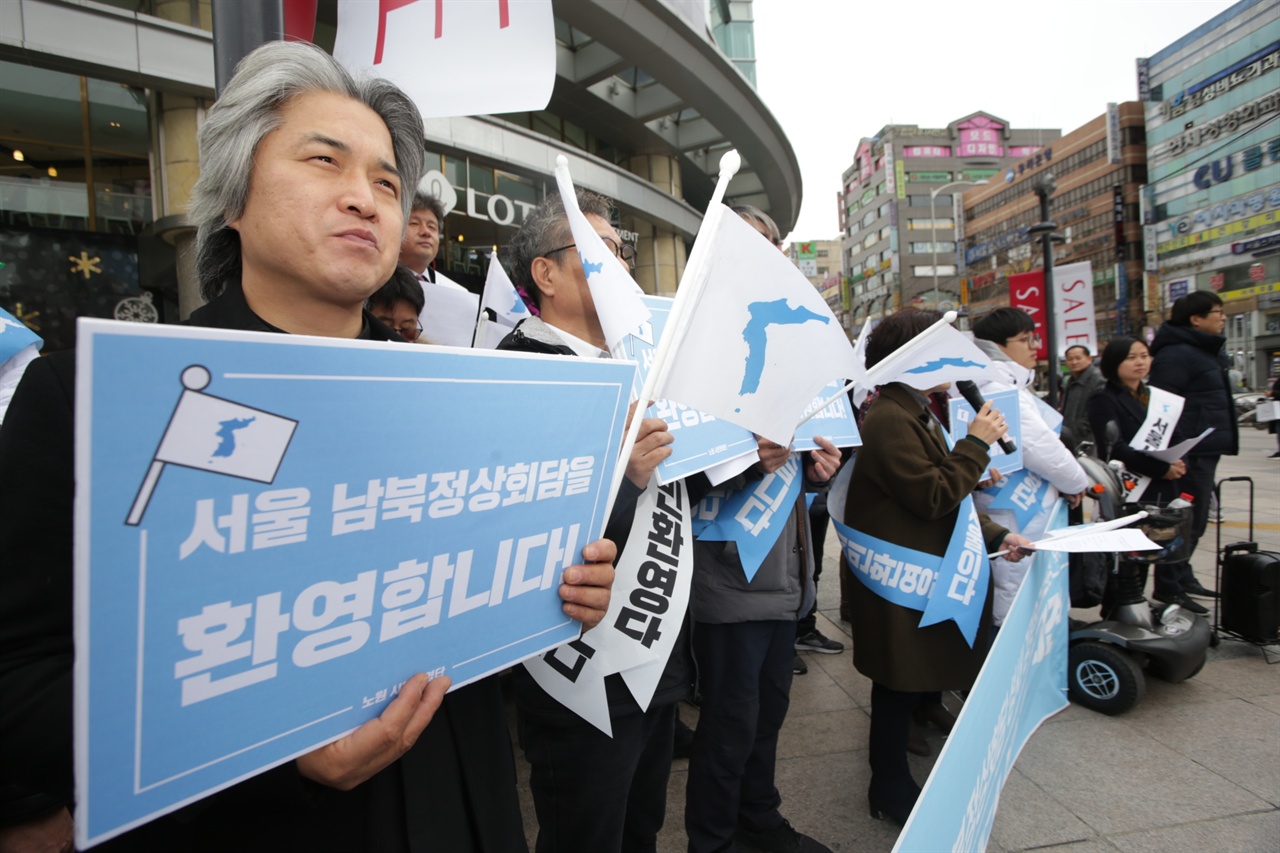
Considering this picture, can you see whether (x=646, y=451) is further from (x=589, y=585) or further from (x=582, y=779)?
(x=582, y=779)

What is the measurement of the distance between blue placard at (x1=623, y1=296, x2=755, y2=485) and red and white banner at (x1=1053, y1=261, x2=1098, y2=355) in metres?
8.20

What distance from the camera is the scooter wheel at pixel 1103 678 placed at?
10.5 feet

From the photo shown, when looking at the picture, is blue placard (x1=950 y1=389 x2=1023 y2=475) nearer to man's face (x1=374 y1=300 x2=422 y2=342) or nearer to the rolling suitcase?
the rolling suitcase

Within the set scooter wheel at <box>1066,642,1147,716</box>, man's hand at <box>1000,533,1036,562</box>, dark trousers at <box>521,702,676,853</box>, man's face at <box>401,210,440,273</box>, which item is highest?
man's face at <box>401,210,440,273</box>

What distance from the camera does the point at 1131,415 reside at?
171 inches

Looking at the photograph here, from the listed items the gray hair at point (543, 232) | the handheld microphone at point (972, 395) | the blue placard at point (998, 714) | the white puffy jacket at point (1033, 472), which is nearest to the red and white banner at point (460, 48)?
the gray hair at point (543, 232)

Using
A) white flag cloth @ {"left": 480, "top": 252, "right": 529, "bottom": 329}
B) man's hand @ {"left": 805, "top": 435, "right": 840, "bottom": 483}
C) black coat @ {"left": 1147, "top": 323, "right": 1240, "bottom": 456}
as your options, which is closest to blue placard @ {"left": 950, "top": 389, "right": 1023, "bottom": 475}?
man's hand @ {"left": 805, "top": 435, "right": 840, "bottom": 483}

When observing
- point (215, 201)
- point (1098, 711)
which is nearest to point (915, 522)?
point (1098, 711)

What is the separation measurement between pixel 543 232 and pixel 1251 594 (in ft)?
14.0

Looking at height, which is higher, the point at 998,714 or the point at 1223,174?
the point at 1223,174

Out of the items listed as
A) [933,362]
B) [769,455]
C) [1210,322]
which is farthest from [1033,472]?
[1210,322]

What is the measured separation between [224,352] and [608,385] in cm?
53

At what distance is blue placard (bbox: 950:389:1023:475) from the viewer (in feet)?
10.1

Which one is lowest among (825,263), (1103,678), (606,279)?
(1103,678)
